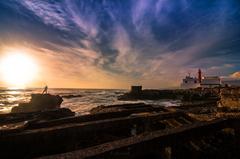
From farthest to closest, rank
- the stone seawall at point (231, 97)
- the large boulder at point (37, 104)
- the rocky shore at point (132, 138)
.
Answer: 1. the large boulder at point (37, 104)
2. the stone seawall at point (231, 97)
3. the rocky shore at point (132, 138)

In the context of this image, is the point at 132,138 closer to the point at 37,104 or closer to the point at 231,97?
the point at 231,97

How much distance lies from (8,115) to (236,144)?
7.20 metres

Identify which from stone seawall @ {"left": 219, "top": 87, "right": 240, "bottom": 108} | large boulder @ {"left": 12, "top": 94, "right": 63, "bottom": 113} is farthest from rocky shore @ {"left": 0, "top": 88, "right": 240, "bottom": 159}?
large boulder @ {"left": 12, "top": 94, "right": 63, "bottom": 113}

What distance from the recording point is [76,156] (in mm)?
1379

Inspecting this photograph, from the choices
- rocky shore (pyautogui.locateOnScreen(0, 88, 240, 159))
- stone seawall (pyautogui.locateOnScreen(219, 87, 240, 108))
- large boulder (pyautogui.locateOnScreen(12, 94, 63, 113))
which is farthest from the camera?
large boulder (pyautogui.locateOnScreen(12, 94, 63, 113))

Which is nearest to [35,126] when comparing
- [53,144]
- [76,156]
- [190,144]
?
[53,144]

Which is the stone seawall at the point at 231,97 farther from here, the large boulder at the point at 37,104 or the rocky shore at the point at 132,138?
the large boulder at the point at 37,104

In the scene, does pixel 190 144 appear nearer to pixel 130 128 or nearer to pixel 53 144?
pixel 130 128

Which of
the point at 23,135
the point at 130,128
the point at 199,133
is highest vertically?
the point at 199,133

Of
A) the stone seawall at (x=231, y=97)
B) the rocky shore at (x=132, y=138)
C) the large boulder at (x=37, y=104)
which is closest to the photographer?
the rocky shore at (x=132, y=138)

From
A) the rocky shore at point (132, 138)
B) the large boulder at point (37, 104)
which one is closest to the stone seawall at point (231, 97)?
the rocky shore at point (132, 138)

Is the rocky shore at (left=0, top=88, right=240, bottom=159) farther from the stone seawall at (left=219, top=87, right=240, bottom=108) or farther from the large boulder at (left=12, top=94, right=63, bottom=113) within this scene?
the large boulder at (left=12, top=94, right=63, bottom=113)

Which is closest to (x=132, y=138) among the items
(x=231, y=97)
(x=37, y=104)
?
(x=231, y=97)

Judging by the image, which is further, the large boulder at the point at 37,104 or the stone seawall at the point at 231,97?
the large boulder at the point at 37,104
